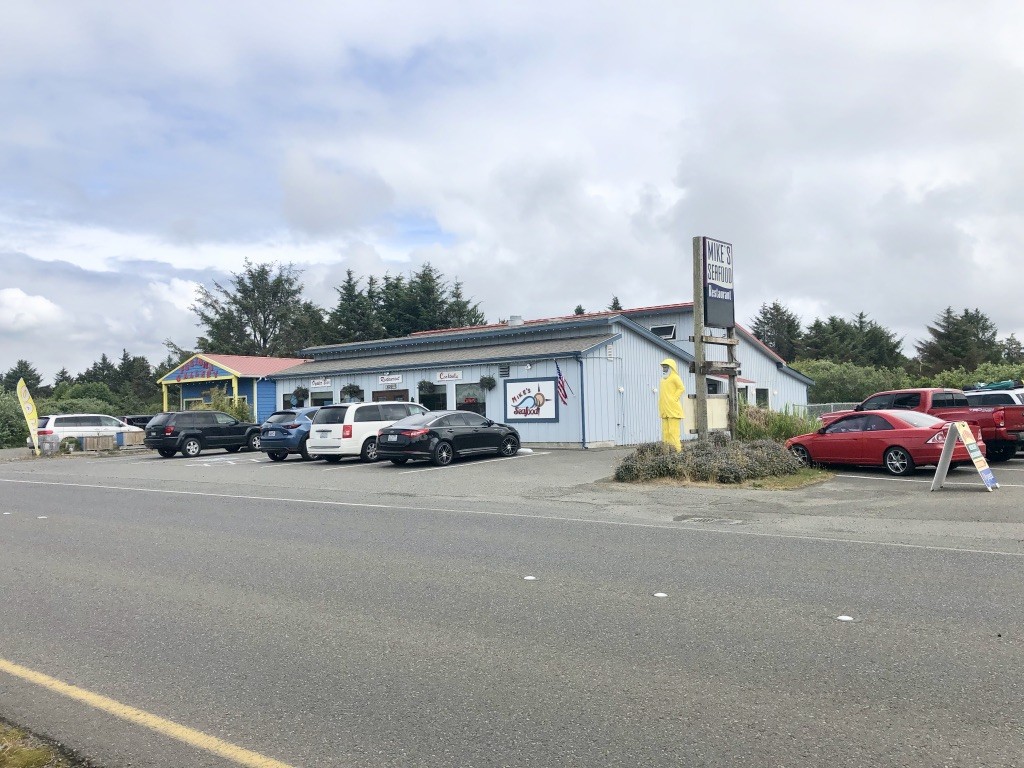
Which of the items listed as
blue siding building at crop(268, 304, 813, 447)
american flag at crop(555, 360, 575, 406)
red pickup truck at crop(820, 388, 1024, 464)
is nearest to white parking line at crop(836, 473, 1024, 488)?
red pickup truck at crop(820, 388, 1024, 464)

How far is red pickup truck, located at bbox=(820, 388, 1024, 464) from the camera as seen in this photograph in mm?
19781

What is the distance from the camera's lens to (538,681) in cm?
516

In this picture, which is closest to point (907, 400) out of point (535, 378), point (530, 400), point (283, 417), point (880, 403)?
point (880, 403)

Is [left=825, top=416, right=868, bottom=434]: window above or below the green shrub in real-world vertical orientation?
above

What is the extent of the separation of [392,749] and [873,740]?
7.60ft

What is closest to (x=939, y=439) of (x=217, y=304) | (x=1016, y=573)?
(x=1016, y=573)

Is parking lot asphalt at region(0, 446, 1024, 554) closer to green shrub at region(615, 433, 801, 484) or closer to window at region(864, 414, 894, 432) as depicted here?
green shrub at region(615, 433, 801, 484)

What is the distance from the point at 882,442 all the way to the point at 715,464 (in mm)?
3643

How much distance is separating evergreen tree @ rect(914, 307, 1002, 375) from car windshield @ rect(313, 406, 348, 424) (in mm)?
67217

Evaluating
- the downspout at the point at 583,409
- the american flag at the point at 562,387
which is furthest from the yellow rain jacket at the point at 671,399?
the american flag at the point at 562,387

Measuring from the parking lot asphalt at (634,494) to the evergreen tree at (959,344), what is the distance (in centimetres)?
6203

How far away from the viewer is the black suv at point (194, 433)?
29406 millimetres

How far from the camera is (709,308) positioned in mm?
19531

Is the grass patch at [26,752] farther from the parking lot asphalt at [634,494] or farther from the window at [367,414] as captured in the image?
the window at [367,414]
